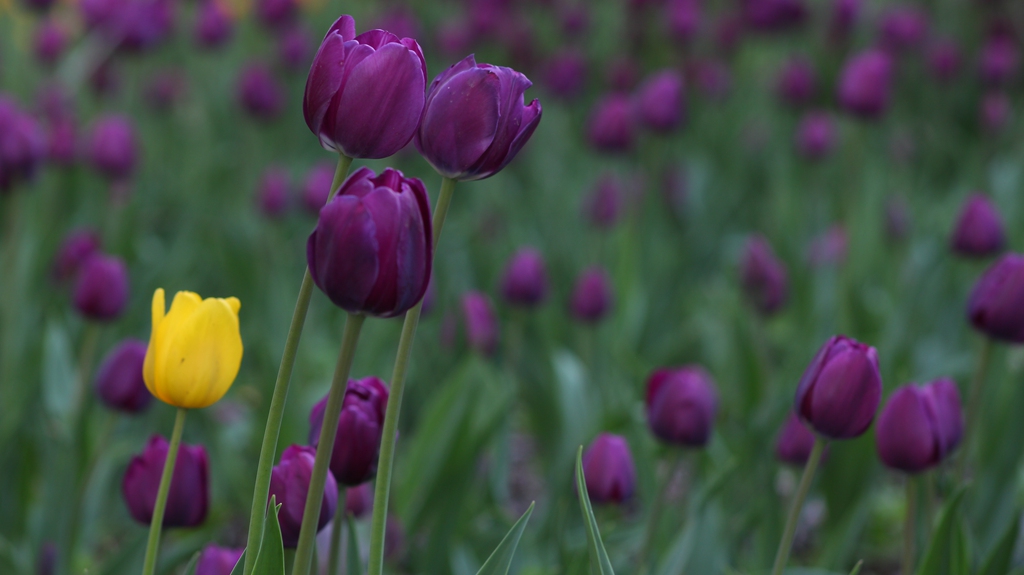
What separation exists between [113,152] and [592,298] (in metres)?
1.19

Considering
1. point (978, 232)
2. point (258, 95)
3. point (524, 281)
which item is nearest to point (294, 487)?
point (524, 281)

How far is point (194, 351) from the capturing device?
72 centimetres

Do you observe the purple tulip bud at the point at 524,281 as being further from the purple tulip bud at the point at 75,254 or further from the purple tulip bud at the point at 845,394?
the purple tulip bud at the point at 845,394

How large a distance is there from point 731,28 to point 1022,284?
10.4ft

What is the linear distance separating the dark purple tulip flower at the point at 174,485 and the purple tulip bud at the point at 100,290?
639 millimetres

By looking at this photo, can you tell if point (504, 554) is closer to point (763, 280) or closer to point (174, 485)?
point (174, 485)

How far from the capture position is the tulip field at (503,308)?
0.70 m

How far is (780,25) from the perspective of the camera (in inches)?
147

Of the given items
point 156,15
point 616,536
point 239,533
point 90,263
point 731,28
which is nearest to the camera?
point 616,536

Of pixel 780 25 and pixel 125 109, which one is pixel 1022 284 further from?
pixel 125 109

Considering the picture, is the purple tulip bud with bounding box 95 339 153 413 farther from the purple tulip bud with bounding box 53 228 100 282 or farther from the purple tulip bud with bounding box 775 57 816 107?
the purple tulip bud with bounding box 775 57 816 107

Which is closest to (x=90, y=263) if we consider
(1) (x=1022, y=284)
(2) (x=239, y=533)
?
(2) (x=239, y=533)

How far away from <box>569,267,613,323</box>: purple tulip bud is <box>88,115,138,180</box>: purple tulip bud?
3.72ft

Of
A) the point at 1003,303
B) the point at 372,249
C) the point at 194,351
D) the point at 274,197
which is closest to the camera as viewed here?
the point at 372,249
